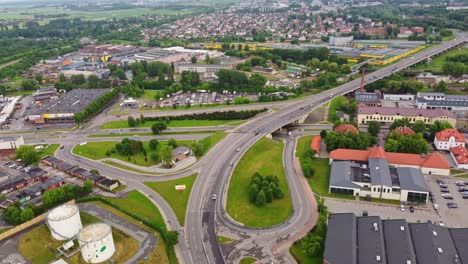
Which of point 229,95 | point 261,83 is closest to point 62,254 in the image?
point 229,95

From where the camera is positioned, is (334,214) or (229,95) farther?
(229,95)

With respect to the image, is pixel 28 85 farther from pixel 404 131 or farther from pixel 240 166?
pixel 404 131

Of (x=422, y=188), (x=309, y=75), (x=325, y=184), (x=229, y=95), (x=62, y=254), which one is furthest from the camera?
(x=309, y=75)

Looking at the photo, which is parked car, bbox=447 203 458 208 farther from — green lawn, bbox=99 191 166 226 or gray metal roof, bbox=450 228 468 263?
green lawn, bbox=99 191 166 226

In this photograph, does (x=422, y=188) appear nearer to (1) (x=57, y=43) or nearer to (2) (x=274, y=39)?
(2) (x=274, y=39)

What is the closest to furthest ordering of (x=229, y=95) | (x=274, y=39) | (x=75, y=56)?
1. (x=229, y=95)
2. (x=75, y=56)
3. (x=274, y=39)

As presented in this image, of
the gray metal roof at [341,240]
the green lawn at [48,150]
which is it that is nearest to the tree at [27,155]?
the green lawn at [48,150]

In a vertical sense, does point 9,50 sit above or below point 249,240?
above
